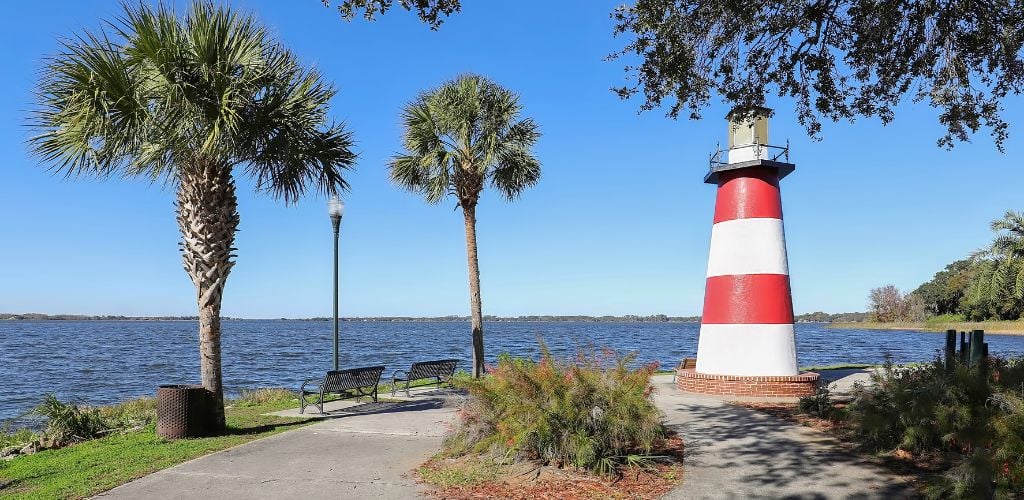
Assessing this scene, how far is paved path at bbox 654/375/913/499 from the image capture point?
251 inches

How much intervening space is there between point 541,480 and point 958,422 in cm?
458

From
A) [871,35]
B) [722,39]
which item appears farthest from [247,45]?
[871,35]

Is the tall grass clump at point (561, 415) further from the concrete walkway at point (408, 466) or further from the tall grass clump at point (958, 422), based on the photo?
the tall grass clump at point (958, 422)

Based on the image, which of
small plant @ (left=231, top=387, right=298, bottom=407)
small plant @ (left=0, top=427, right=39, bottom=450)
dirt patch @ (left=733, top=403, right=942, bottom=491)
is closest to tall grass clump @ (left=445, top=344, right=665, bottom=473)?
dirt patch @ (left=733, top=403, right=942, bottom=491)

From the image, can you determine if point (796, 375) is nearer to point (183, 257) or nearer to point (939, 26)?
point (939, 26)

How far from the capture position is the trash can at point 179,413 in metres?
9.33

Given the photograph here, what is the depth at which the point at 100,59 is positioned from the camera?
29.0 ft

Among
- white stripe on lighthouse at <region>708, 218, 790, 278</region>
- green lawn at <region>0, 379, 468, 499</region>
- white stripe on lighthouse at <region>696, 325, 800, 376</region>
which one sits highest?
white stripe on lighthouse at <region>708, 218, 790, 278</region>

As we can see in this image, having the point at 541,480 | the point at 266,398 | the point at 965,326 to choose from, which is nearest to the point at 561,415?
the point at 541,480

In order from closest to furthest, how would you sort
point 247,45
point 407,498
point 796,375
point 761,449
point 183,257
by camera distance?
point 407,498 < point 761,449 < point 247,45 < point 183,257 < point 796,375

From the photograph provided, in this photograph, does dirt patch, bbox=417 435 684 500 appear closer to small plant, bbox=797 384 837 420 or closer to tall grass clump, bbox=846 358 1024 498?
tall grass clump, bbox=846 358 1024 498

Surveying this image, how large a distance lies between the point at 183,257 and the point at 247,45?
324cm

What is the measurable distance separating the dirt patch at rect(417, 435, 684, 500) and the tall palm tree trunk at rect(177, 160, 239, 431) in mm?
4323

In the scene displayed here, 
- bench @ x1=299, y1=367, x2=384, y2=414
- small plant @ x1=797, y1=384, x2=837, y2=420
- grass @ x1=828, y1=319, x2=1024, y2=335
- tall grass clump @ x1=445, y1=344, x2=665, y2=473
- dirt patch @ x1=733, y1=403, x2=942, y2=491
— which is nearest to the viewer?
dirt patch @ x1=733, y1=403, x2=942, y2=491
